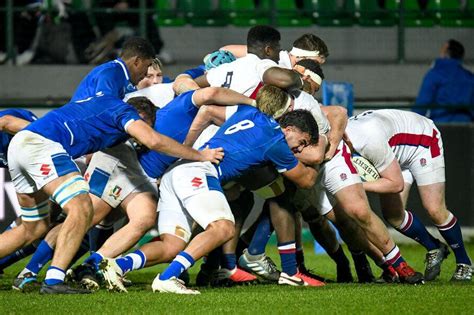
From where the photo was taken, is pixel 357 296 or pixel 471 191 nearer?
pixel 357 296

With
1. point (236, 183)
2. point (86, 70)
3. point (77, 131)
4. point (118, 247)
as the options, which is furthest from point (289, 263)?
point (86, 70)

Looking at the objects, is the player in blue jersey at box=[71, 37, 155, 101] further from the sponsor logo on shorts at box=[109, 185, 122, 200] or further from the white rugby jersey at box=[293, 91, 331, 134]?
the white rugby jersey at box=[293, 91, 331, 134]

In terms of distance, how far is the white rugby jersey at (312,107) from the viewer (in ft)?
33.9

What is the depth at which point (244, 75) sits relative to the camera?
10.7 metres

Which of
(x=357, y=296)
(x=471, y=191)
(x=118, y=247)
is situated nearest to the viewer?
(x=357, y=296)

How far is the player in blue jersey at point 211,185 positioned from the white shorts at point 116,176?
1.66ft

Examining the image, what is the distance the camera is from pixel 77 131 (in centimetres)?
968

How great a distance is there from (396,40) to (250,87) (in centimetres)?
722

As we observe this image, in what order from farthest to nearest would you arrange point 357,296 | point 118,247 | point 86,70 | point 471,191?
point 86,70
point 471,191
point 118,247
point 357,296

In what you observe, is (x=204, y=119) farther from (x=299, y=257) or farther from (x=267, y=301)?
(x=267, y=301)

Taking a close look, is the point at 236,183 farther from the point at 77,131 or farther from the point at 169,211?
the point at 77,131

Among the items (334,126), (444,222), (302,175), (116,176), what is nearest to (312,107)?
(334,126)

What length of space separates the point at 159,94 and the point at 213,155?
5.78ft

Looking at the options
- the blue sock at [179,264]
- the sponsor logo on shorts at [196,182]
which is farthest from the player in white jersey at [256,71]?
the blue sock at [179,264]
